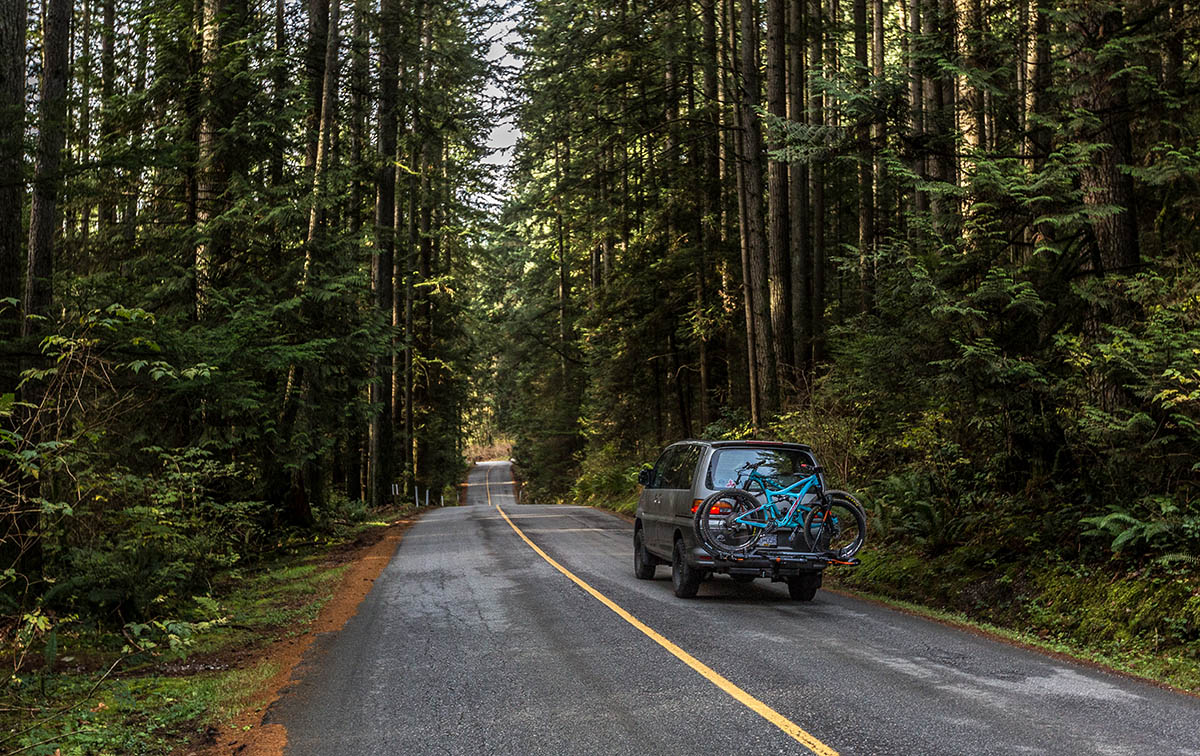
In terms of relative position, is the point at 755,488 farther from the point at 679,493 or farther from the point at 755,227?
the point at 755,227

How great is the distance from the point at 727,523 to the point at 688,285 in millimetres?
18423

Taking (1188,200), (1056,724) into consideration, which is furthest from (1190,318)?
(1056,724)

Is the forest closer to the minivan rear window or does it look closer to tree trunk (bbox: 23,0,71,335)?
tree trunk (bbox: 23,0,71,335)

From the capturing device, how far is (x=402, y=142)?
87.4 feet

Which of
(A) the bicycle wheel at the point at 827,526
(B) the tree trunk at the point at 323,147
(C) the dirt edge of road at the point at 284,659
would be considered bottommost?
(C) the dirt edge of road at the point at 284,659

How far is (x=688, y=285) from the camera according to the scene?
28.3 metres

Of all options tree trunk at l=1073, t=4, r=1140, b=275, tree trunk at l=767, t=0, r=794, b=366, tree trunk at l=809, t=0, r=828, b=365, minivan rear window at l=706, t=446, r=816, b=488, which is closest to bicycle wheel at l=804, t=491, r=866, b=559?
minivan rear window at l=706, t=446, r=816, b=488

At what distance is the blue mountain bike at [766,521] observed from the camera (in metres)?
10.6

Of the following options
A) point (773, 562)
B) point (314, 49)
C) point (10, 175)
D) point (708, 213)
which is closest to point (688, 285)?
point (708, 213)

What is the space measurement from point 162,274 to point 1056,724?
15995 millimetres

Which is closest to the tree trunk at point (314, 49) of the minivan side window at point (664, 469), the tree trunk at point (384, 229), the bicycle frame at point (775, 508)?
the tree trunk at point (384, 229)

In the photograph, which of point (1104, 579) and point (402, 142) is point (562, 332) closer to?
point (402, 142)

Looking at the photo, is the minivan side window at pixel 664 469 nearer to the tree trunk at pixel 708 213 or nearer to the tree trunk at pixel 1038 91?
the tree trunk at pixel 1038 91

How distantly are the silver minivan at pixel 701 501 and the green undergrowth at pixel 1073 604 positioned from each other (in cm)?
178
